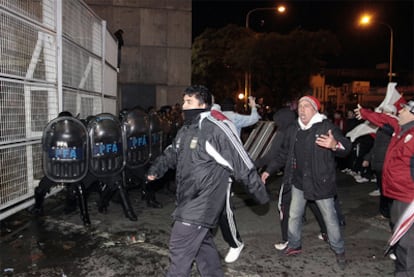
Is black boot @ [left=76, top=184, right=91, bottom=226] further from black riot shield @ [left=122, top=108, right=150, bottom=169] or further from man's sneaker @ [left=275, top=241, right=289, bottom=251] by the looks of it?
man's sneaker @ [left=275, top=241, right=289, bottom=251]

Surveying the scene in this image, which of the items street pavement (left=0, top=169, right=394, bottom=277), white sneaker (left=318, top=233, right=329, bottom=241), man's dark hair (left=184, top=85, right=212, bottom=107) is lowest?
street pavement (left=0, top=169, right=394, bottom=277)

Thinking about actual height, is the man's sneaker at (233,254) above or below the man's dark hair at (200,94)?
below

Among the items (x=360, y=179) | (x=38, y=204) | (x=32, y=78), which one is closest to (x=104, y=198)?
(x=38, y=204)

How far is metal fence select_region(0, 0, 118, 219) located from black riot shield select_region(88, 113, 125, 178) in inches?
40.3

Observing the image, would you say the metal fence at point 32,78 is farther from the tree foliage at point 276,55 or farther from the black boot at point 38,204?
the tree foliage at point 276,55

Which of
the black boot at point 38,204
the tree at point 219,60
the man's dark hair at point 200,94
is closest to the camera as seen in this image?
the man's dark hair at point 200,94

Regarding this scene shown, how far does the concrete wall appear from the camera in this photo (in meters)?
12.3

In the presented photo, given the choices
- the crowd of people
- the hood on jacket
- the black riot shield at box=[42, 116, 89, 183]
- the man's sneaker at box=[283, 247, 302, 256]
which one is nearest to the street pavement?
the man's sneaker at box=[283, 247, 302, 256]

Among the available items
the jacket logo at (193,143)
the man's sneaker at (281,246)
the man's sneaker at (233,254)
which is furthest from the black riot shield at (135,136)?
the jacket logo at (193,143)

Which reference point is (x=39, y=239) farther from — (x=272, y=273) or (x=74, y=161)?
(x=272, y=273)

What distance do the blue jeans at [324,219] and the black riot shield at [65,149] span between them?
2.61 m

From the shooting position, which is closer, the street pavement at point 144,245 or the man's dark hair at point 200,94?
the man's dark hair at point 200,94

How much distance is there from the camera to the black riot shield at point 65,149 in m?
4.95

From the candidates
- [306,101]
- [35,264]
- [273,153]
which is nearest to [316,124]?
[306,101]
